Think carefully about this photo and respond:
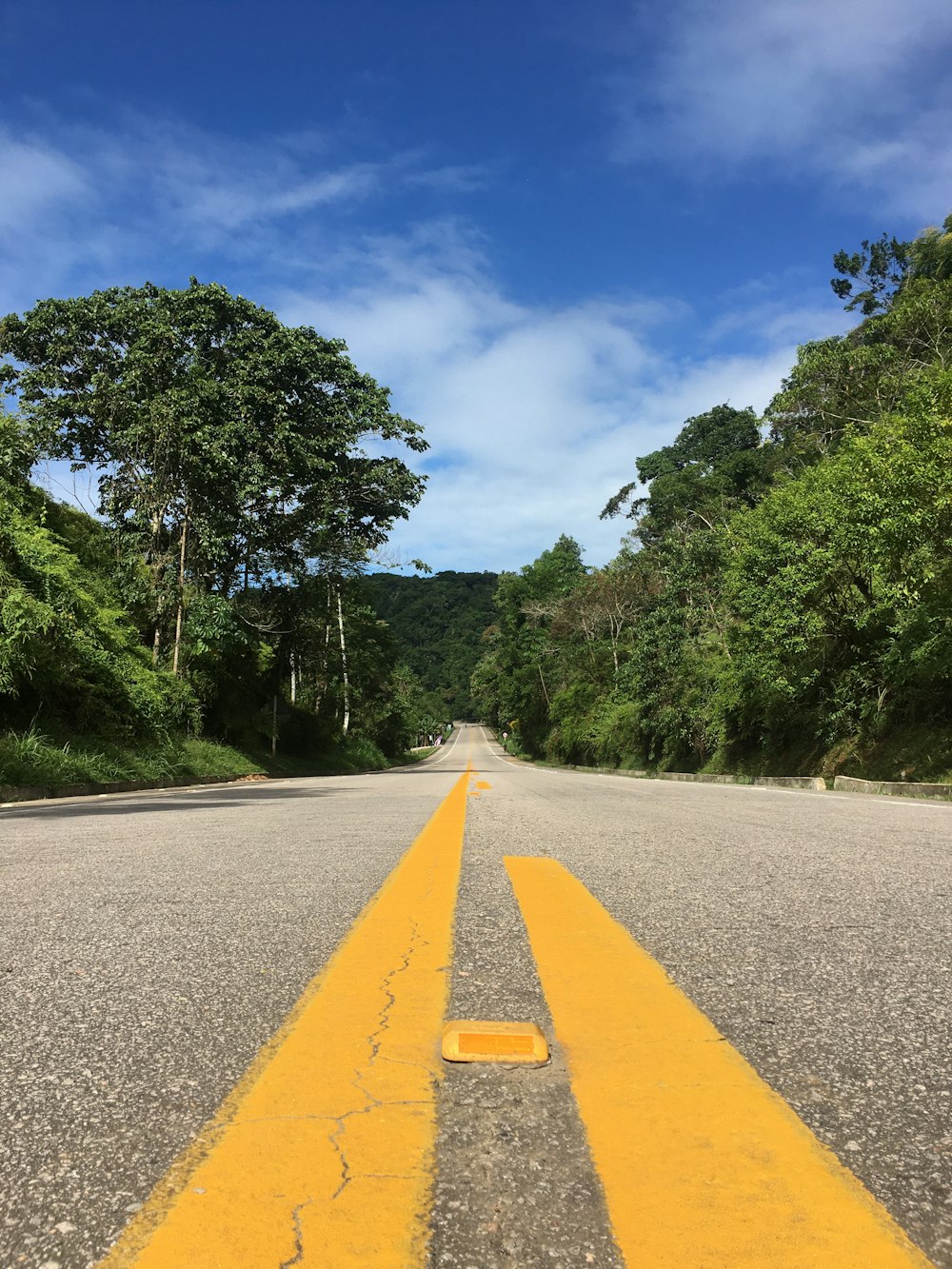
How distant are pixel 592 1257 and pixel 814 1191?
0.37m

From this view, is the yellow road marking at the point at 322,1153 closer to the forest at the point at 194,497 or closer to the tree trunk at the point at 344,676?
the forest at the point at 194,497

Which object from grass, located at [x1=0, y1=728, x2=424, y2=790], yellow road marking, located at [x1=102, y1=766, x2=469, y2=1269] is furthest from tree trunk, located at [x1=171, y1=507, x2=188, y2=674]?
yellow road marking, located at [x1=102, y1=766, x2=469, y2=1269]

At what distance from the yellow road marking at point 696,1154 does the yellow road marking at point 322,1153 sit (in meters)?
0.30

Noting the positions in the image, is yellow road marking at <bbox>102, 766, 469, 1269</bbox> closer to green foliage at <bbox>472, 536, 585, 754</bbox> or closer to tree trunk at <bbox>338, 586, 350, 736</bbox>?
tree trunk at <bbox>338, 586, 350, 736</bbox>

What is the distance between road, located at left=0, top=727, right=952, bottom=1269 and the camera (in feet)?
3.70

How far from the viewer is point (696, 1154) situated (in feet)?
4.36

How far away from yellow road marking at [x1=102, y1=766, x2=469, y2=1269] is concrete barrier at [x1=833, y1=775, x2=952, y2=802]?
13160 millimetres

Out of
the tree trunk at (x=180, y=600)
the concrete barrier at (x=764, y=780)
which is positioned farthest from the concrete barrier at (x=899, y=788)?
the tree trunk at (x=180, y=600)

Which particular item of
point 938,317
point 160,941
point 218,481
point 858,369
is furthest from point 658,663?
point 160,941

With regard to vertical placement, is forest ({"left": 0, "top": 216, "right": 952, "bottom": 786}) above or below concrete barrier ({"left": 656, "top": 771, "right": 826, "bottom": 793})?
above

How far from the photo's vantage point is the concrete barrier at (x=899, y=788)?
533 inches

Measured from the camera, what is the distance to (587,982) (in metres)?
2.22

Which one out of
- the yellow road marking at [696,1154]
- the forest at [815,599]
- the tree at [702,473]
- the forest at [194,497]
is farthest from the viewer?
the tree at [702,473]

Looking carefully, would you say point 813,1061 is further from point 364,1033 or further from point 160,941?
point 160,941
